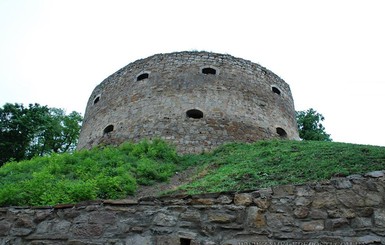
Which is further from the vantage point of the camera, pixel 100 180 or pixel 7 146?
pixel 7 146

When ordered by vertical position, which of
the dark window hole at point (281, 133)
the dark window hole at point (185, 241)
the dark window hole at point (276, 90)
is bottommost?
the dark window hole at point (185, 241)

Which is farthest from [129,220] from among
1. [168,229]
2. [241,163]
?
[241,163]

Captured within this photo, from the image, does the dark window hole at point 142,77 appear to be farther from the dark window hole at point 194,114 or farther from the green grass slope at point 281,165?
the green grass slope at point 281,165

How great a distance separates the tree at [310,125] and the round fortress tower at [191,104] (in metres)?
2.67

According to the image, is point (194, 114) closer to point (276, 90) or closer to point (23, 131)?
point (276, 90)

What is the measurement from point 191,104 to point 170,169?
344 centimetres

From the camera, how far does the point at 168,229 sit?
3.62 metres

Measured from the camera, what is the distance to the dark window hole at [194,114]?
40.8 feet

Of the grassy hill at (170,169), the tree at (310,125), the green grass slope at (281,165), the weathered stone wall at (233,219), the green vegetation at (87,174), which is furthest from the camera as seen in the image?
the tree at (310,125)

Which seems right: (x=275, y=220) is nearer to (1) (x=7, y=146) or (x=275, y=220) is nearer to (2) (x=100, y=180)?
(2) (x=100, y=180)

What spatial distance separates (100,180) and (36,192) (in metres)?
1.10

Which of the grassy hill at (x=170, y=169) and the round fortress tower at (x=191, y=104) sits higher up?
the round fortress tower at (x=191, y=104)

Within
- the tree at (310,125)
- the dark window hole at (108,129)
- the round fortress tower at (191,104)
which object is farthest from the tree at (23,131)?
the tree at (310,125)

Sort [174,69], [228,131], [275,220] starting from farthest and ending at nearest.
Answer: [174,69] < [228,131] < [275,220]
